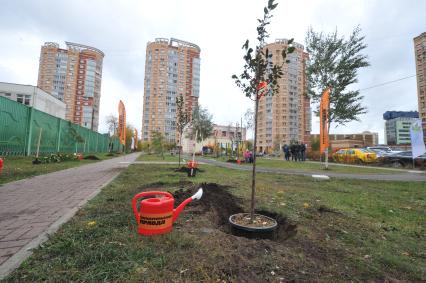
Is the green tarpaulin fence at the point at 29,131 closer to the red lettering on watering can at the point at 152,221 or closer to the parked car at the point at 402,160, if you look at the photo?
the red lettering on watering can at the point at 152,221

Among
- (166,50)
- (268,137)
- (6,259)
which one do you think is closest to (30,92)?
(6,259)

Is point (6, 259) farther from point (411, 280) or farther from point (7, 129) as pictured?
point (7, 129)

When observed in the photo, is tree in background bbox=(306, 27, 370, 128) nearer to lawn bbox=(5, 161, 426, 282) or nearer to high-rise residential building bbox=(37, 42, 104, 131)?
lawn bbox=(5, 161, 426, 282)

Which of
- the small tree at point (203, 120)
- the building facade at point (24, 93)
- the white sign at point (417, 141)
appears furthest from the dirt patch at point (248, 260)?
the building facade at point (24, 93)

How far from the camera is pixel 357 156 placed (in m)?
19.1

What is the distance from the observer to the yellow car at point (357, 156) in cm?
1814

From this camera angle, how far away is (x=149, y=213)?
2164mm

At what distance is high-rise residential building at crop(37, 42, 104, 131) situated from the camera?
72000 mm

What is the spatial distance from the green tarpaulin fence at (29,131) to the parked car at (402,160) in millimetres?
22987

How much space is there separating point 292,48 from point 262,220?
2147mm

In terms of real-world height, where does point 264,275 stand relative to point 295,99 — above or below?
below

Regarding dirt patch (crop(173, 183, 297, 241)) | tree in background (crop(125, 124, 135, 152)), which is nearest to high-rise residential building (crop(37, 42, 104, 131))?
tree in background (crop(125, 124, 135, 152))

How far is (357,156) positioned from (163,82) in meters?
76.7

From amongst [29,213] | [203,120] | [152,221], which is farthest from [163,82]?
[152,221]
